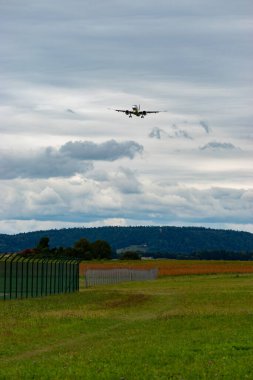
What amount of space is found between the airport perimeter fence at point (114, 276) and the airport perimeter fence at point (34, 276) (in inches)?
635

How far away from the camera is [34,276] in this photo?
207 feet

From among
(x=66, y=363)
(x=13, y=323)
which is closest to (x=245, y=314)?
(x=13, y=323)

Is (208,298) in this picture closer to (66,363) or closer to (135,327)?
(135,327)

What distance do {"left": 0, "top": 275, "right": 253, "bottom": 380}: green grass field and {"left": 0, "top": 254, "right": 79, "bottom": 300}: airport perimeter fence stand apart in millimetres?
10698

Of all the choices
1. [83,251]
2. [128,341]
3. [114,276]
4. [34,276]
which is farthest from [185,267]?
[128,341]

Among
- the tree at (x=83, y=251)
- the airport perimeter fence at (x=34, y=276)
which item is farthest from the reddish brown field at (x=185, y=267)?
the airport perimeter fence at (x=34, y=276)

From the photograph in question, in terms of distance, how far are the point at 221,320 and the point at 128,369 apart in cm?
1557

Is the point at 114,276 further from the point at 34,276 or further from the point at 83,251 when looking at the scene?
the point at 83,251

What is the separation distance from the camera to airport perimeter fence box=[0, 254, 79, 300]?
190 ft

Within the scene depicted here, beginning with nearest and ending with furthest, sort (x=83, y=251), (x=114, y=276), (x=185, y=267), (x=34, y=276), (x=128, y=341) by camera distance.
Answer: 1. (x=128, y=341)
2. (x=34, y=276)
3. (x=114, y=276)
4. (x=185, y=267)
5. (x=83, y=251)

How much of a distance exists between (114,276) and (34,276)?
128 feet

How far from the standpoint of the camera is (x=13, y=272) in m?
58.8

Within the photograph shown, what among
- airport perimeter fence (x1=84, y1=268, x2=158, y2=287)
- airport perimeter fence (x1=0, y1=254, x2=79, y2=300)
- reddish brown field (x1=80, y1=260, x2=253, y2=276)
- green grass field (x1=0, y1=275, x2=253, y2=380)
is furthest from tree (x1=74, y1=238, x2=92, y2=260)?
green grass field (x1=0, y1=275, x2=253, y2=380)

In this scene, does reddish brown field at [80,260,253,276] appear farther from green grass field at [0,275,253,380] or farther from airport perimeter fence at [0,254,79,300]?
green grass field at [0,275,253,380]
